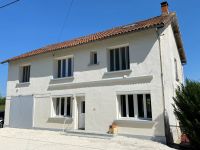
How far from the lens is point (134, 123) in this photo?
12289 mm

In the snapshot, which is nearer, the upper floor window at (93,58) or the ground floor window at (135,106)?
the ground floor window at (135,106)

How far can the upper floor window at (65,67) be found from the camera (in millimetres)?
16484

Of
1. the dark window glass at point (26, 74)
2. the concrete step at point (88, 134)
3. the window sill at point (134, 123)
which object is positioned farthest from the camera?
the dark window glass at point (26, 74)

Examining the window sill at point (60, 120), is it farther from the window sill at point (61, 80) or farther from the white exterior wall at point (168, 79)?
the white exterior wall at point (168, 79)

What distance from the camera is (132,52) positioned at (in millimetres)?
13156

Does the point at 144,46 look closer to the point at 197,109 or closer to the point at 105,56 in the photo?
the point at 105,56

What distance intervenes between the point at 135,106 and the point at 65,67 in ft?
23.1

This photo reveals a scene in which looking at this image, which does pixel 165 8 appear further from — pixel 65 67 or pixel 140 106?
pixel 65 67

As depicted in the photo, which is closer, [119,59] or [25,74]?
[119,59]

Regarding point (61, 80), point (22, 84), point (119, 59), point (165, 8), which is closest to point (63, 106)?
point (61, 80)

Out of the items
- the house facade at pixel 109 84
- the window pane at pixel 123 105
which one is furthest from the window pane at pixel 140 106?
the window pane at pixel 123 105

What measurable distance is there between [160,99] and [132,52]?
347cm

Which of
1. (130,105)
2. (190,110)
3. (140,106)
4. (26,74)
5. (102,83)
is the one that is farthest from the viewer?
(26,74)

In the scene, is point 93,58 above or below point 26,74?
above
